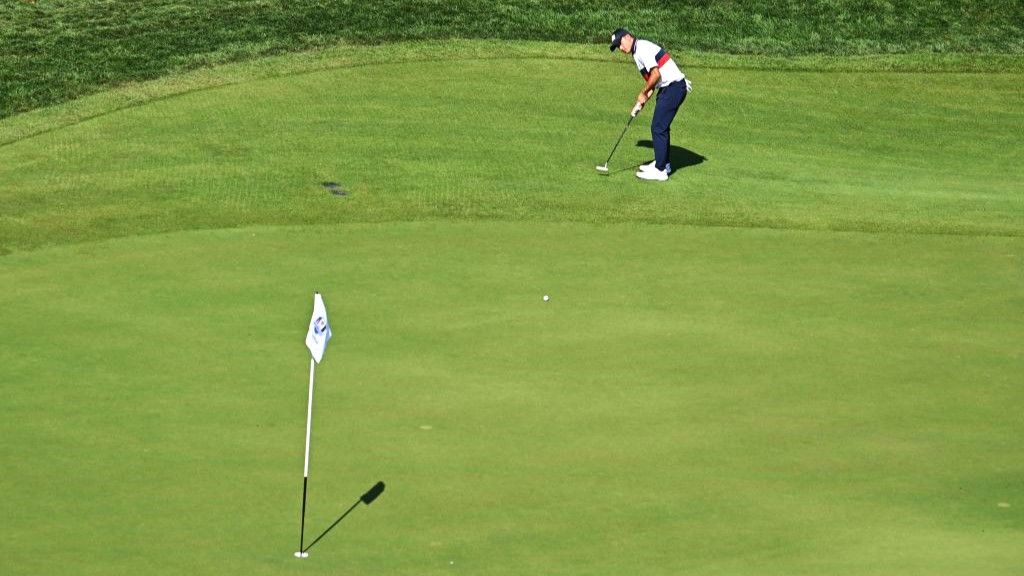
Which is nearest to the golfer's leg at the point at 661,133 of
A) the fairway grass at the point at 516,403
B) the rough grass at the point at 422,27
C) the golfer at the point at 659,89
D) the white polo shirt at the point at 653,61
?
the golfer at the point at 659,89

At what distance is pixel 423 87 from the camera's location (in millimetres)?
20266

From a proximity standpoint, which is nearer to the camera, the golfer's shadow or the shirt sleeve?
the shirt sleeve

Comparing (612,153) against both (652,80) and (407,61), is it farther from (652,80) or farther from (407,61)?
(407,61)

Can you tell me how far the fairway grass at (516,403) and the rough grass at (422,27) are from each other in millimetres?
6406

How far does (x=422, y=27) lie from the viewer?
73.8 ft

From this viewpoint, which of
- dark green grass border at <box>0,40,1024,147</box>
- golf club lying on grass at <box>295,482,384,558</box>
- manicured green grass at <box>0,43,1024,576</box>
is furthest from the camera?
dark green grass border at <box>0,40,1024,147</box>

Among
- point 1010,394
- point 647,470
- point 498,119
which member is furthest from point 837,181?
point 647,470

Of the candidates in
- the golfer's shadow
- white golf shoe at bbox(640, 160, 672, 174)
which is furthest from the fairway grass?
the golfer's shadow

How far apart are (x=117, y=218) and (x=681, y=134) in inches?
267

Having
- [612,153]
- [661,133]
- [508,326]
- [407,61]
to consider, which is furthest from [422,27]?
[508,326]

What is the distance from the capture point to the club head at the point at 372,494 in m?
9.88

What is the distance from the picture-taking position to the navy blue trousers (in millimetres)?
17844

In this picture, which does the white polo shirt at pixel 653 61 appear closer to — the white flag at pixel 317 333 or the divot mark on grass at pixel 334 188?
the divot mark on grass at pixel 334 188

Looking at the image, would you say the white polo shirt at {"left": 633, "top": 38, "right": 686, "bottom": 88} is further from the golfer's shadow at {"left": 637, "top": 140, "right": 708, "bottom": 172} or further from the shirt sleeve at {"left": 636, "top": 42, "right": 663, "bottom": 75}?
the golfer's shadow at {"left": 637, "top": 140, "right": 708, "bottom": 172}
